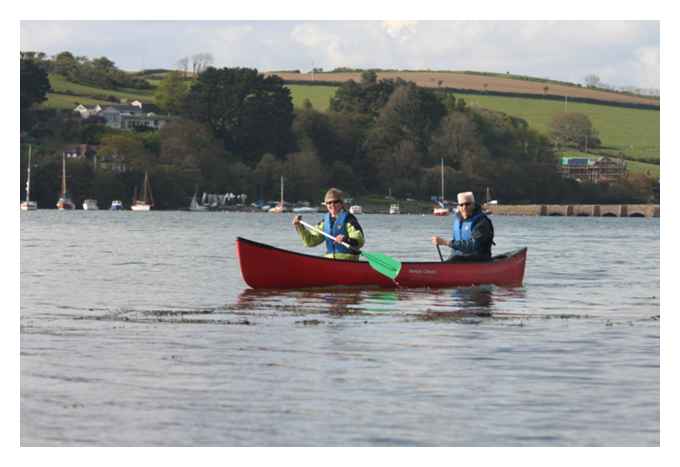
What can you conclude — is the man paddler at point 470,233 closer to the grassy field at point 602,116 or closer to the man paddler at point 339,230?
the man paddler at point 339,230

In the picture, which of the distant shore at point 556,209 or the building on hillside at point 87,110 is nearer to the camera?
the distant shore at point 556,209

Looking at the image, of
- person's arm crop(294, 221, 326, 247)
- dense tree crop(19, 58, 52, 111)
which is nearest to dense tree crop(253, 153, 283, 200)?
dense tree crop(19, 58, 52, 111)

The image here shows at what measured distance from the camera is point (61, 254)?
3944cm

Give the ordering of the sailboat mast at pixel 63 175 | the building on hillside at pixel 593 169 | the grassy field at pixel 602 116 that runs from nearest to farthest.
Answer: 1. the sailboat mast at pixel 63 175
2. the grassy field at pixel 602 116
3. the building on hillside at pixel 593 169

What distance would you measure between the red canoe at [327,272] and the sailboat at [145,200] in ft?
338

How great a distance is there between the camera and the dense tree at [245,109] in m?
141

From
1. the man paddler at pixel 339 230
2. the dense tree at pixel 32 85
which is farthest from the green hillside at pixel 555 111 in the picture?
the man paddler at pixel 339 230

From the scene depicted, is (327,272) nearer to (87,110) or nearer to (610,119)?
(87,110)

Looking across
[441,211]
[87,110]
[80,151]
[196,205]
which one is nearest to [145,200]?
[196,205]

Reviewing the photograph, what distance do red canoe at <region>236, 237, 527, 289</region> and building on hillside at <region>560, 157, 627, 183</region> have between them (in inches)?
5311
